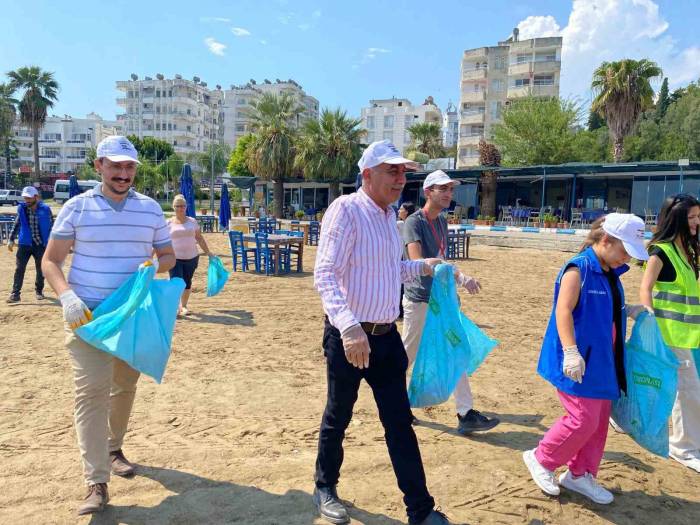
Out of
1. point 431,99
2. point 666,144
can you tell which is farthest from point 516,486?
point 431,99

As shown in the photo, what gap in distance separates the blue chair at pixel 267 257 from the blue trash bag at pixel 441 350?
8512 millimetres

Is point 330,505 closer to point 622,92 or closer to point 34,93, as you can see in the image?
point 622,92

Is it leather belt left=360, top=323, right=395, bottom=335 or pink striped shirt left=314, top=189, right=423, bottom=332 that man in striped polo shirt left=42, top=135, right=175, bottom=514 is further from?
leather belt left=360, top=323, right=395, bottom=335

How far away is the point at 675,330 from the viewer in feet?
10.7

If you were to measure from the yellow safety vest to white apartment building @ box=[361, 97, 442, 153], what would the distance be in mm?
79400

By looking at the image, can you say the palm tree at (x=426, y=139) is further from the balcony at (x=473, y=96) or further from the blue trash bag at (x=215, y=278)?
the blue trash bag at (x=215, y=278)

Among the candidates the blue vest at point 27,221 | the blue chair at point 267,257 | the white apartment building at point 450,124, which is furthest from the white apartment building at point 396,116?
the blue vest at point 27,221

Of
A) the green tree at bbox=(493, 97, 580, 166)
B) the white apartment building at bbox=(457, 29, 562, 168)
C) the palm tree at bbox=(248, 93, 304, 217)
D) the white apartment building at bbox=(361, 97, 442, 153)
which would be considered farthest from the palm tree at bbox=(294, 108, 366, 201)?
the white apartment building at bbox=(361, 97, 442, 153)

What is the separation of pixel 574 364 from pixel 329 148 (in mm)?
31472

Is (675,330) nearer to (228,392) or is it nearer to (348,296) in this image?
(348,296)

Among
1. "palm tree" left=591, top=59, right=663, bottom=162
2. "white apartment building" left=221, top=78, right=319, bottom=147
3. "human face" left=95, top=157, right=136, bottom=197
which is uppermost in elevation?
"white apartment building" left=221, top=78, right=319, bottom=147

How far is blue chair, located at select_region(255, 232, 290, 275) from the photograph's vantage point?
1157 cm

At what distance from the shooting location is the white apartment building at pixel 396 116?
81.6 metres

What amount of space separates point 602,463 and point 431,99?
8750cm
